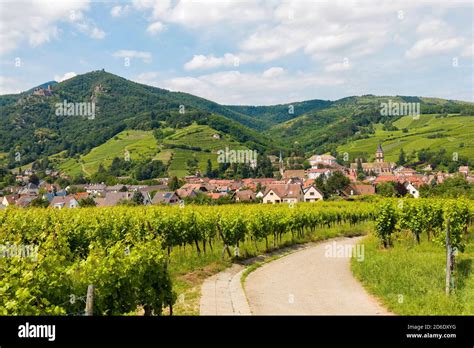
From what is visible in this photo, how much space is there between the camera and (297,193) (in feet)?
333

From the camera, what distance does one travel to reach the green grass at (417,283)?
11.6m

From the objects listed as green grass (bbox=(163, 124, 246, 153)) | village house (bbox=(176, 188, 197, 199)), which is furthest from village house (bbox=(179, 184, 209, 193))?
green grass (bbox=(163, 124, 246, 153))

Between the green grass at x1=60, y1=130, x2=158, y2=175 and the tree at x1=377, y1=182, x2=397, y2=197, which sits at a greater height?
the green grass at x1=60, y1=130, x2=158, y2=175

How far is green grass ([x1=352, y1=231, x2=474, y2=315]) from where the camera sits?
11.6 m

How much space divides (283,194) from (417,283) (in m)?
87.6

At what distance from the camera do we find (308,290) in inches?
619

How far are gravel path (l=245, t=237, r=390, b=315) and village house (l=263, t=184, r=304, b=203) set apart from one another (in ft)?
247

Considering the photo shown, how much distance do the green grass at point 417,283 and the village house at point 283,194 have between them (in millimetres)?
78481

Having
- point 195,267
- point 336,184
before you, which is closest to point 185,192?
point 336,184

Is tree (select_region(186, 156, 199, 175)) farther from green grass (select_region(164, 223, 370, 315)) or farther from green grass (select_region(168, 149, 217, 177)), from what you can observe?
green grass (select_region(164, 223, 370, 315))

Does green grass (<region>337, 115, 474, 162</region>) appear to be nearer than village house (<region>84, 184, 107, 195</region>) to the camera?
No

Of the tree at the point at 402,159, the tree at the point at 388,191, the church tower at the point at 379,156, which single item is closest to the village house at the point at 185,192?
the tree at the point at 388,191

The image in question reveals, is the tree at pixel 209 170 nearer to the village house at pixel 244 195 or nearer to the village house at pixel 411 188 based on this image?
the village house at pixel 244 195
